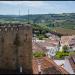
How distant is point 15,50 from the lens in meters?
9.40

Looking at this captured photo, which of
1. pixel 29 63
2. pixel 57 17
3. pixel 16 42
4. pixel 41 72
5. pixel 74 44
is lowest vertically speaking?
pixel 57 17

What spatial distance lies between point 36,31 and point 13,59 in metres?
53.1

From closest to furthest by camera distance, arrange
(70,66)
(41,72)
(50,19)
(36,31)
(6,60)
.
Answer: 1. (6,60)
2. (41,72)
3. (70,66)
4. (36,31)
5. (50,19)

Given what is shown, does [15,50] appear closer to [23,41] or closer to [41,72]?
[23,41]

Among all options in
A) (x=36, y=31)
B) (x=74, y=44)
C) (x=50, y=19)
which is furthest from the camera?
(x=50, y=19)

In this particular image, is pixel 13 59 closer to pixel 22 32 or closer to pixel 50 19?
pixel 22 32

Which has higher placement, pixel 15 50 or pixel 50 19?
pixel 15 50

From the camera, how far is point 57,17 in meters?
109

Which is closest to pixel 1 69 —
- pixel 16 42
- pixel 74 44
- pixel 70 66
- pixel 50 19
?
pixel 16 42

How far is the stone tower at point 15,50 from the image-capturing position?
369 inches

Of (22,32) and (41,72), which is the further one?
(41,72)

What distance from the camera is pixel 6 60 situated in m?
9.34

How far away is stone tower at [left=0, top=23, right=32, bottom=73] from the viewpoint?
9.37 metres

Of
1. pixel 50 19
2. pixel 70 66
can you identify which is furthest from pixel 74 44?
pixel 50 19
